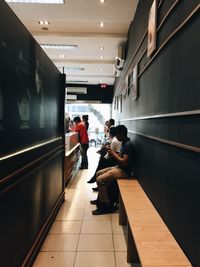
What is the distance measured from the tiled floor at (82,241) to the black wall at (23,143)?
0.17 metres

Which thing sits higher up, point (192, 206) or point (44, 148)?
point (44, 148)

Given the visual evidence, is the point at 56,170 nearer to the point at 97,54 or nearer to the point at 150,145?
the point at 150,145

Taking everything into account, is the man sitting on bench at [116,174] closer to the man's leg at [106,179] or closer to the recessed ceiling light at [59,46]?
the man's leg at [106,179]

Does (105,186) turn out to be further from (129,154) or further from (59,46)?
(59,46)

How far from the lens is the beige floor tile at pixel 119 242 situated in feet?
8.65

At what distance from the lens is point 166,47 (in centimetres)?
204

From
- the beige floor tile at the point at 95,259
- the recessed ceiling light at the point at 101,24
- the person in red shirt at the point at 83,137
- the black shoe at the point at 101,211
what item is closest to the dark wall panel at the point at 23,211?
the beige floor tile at the point at 95,259

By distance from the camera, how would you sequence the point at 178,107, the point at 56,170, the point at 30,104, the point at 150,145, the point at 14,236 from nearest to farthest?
the point at 178,107 → the point at 14,236 → the point at 30,104 → the point at 150,145 → the point at 56,170

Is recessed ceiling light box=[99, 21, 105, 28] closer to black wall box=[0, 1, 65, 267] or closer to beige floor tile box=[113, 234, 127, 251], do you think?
black wall box=[0, 1, 65, 267]

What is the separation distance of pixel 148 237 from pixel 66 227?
1.64m

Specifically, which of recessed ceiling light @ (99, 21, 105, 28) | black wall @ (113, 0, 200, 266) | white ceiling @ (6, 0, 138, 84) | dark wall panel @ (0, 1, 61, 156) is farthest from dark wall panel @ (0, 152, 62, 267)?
recessed ceiling light @ (99, 21, 105, 28)

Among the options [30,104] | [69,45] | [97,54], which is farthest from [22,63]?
[97,54]

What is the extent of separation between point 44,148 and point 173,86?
1604 mm

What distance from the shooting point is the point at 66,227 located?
10.3 feet
